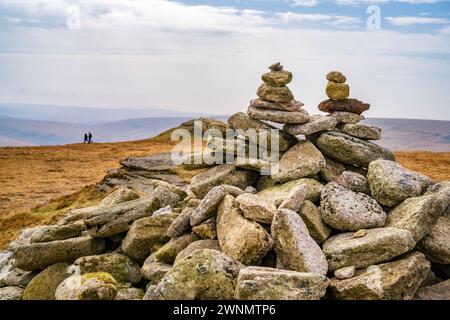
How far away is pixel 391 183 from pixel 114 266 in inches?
290

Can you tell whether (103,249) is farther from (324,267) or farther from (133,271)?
(324,267)

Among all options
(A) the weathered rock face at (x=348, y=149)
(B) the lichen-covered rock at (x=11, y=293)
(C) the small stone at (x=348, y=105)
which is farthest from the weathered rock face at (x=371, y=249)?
(B) the lichen-covered rock at (x=11, y=293)

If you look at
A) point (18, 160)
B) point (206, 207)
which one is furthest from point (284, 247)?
point (18, 160)

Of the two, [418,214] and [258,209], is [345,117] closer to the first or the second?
[418,214]

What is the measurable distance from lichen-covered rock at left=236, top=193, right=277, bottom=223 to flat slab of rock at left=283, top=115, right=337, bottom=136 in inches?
139

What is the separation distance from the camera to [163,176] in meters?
28.2

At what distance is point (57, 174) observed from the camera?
45.4 metres

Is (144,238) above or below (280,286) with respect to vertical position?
below

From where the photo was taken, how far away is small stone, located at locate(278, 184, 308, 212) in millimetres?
12023

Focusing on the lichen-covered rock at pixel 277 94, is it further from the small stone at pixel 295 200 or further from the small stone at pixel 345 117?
the small stone at pixel 295 200

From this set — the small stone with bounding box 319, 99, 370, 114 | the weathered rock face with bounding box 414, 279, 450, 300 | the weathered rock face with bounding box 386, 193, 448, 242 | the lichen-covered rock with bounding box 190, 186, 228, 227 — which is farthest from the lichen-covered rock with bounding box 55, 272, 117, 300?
the small stone with bounding box 319, 99, 370, 114

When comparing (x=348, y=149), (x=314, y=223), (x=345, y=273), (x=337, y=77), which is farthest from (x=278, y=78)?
(x=345, y=273)

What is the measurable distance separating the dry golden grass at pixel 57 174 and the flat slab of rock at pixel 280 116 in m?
12.3
